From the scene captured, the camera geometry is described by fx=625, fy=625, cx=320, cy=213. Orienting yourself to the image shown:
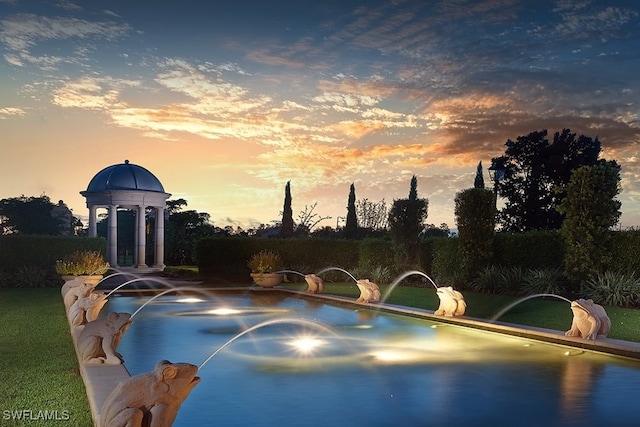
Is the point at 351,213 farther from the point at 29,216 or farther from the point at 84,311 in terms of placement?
the point at 84,311

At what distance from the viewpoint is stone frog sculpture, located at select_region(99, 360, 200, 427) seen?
5043 millimetres

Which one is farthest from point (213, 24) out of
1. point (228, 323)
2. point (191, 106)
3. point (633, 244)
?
point (633, 244)

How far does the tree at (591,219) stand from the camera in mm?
19844

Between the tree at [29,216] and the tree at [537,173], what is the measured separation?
138ft

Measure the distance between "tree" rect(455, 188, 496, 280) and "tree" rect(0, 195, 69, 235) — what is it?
153ft

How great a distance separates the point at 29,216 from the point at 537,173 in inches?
1846

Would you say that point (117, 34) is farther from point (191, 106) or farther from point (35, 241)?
point (35, 241)

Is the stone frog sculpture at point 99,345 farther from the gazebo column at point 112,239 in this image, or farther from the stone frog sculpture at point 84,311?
the gazebo column at point 112,239

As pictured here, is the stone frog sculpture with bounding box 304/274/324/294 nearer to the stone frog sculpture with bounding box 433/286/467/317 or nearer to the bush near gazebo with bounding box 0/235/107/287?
the stone frog sculpture with bounding box 433/286/467/317

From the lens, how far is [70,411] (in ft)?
22.1

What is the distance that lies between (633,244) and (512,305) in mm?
4296

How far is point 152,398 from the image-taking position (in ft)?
16.7

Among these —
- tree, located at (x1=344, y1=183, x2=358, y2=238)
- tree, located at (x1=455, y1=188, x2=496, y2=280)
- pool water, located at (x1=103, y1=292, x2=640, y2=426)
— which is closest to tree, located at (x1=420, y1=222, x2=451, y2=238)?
tree, located at (x1=344, y1=183, x2=358, y2=238)

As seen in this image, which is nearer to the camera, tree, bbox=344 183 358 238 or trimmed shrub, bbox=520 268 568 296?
trimmed shrub, bbox=520 268 568 296
